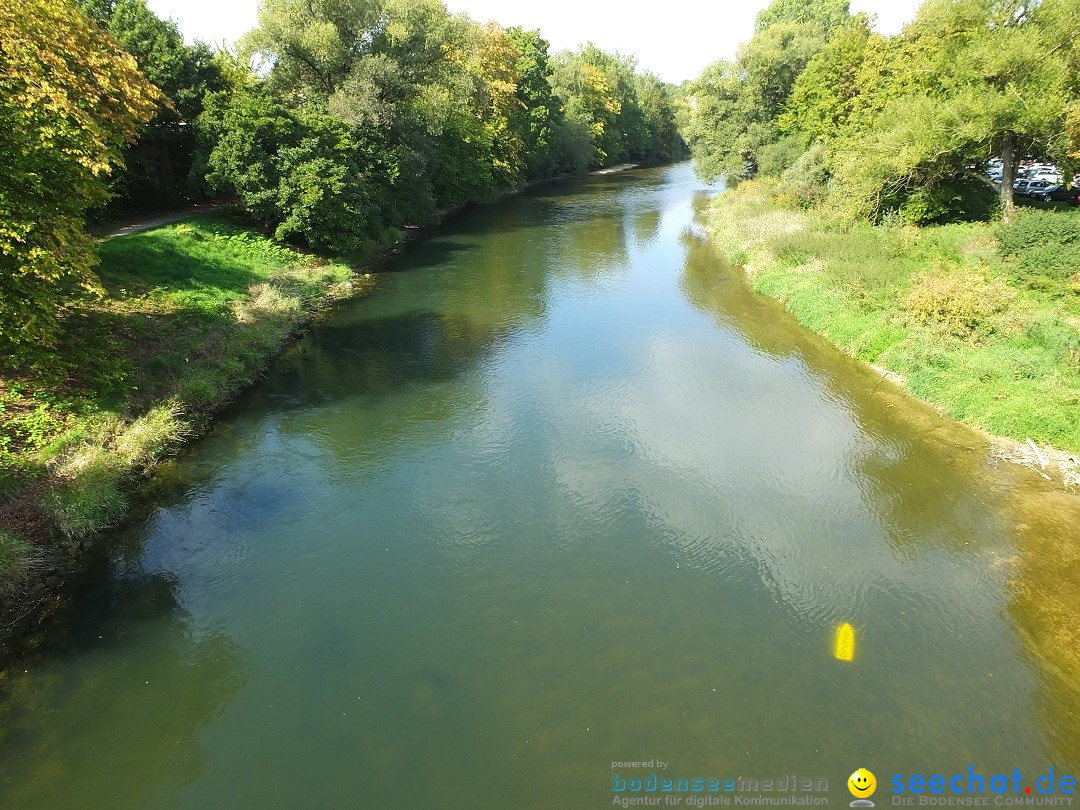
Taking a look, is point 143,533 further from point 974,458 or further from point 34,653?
point 974,458

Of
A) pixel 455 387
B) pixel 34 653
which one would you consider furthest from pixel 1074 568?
pixel 34 653

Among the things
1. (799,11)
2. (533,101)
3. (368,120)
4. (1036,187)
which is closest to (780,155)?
(1036,187)

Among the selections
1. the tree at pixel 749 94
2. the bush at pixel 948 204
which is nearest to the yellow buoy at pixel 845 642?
the bush at pixel 948 204

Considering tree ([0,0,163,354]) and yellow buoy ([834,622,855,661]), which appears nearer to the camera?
yellow buoy ([834,622,855,661])

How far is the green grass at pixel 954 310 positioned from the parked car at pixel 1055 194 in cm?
660

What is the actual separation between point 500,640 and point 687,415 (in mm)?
8791

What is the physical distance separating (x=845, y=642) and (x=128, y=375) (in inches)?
629

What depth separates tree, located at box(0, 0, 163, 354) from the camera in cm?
1085

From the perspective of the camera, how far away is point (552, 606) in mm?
10453

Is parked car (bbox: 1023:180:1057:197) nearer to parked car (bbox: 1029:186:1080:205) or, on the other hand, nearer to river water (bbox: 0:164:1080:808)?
parked car (bbox: 1029:186:1080:205)

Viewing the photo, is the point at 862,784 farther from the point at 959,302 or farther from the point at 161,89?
the point at 161,89

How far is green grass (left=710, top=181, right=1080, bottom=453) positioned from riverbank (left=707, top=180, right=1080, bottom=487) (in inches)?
1.3

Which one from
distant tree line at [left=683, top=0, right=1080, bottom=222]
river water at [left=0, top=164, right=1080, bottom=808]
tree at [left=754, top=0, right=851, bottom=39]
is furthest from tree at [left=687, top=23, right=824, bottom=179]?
tree at [left=754, top=0, right=851, bottom=39]

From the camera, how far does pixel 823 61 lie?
117 ft
